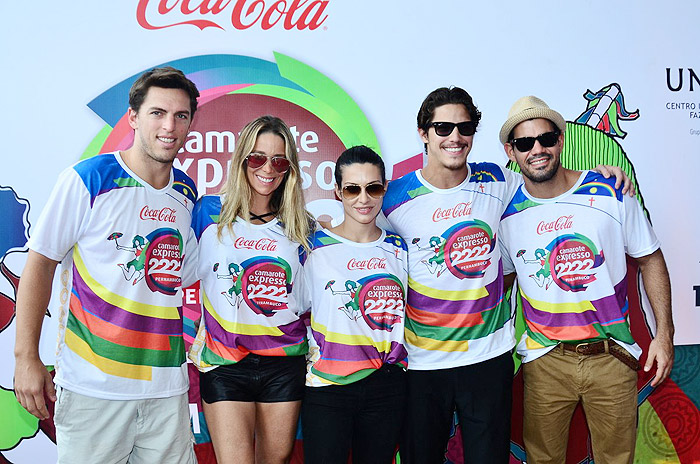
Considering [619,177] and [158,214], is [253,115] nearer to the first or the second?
[158,214]

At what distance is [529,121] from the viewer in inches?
98.1

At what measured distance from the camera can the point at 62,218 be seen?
1936 millimetres

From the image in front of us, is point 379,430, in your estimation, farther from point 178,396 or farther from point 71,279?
point 71,279

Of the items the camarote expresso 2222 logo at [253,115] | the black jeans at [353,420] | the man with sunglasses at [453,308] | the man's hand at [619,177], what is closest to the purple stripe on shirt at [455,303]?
the man with sunglasses at [453,308]

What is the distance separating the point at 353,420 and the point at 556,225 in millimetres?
1207

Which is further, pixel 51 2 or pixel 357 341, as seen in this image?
pixel 51 2

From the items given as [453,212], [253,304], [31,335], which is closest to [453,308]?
[453,212]

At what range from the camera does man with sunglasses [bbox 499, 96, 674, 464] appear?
2.40 meters

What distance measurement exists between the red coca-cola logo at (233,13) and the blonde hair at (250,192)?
920mm

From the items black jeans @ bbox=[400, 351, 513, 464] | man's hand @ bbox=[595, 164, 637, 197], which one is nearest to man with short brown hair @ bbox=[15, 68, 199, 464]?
black jeans @ bbox=[400, 351, 513, 464]

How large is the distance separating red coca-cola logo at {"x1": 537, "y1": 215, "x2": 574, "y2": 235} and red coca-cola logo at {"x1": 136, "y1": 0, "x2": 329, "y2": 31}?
1.57m

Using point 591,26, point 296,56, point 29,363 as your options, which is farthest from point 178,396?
point 591,26

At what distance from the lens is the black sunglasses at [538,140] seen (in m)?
2.44

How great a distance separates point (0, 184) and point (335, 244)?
1.84 m
